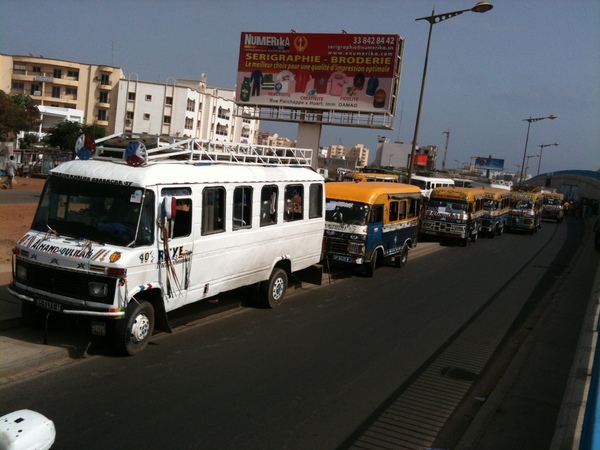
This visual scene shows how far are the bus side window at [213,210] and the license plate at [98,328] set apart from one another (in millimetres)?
2063

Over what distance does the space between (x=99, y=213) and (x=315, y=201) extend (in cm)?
557

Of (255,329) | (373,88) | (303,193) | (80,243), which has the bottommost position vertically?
(255,329)

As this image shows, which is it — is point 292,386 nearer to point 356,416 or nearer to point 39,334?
point 356,416

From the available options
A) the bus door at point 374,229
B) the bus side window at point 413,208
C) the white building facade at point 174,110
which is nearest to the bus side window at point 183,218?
the bus door at point 374,229

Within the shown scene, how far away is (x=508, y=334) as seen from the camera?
1009 centimetres

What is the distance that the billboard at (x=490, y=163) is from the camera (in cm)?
9631

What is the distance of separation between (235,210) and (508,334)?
5.56 meters

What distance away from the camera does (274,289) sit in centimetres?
1046

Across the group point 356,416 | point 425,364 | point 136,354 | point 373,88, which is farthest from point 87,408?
point 373,88

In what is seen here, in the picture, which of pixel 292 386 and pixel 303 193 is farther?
pixel 303 193

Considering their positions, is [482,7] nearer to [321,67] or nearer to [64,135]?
[321,67]

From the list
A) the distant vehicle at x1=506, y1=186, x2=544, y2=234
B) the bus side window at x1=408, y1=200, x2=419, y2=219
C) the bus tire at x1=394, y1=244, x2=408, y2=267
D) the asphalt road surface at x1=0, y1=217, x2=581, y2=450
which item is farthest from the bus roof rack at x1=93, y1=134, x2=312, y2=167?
the distant vehicle at x1=506, y1=186, x2=544, y2=234

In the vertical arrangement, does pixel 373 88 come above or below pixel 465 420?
above

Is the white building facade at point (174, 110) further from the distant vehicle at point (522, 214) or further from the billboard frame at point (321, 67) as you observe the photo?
the distant vehicle at point (522, 214)
